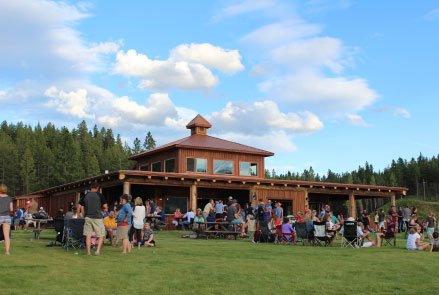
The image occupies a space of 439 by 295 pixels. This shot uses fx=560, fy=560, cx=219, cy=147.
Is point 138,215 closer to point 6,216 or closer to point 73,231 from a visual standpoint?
point 73,231

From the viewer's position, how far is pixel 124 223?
13.3m

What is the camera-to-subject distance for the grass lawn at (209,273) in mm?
8500

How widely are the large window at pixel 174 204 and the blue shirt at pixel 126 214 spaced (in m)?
16.2

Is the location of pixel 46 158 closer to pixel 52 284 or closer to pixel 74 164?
pixel 74 164

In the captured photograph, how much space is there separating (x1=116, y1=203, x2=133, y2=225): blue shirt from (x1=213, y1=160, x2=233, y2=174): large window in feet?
59.1

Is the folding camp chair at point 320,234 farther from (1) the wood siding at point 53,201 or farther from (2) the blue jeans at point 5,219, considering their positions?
(1) the wood siding at point 53,201

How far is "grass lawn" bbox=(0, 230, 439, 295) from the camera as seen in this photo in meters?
8.50

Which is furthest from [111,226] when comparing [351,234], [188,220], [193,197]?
[193,197]

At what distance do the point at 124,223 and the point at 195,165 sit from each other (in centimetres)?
1796

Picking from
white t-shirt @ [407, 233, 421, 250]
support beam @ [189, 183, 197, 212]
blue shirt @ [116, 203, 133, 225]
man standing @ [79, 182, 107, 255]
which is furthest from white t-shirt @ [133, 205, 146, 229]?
support beam @ [189, 183, 197, 212]

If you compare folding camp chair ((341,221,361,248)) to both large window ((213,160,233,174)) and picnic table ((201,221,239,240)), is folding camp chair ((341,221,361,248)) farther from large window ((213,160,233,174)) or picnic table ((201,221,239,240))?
large window ((213,160,233,174))

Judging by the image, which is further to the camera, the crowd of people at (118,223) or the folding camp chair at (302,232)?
the folding camp chair at (302,232)

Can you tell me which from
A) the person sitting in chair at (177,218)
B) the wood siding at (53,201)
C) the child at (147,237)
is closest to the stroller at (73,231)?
the child at (147,237)

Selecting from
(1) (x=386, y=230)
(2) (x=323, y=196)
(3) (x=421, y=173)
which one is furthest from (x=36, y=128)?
(1) (x=386, y=230)
